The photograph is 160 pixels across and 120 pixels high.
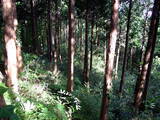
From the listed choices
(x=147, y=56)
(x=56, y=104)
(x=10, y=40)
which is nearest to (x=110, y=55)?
(x=56, y=104)

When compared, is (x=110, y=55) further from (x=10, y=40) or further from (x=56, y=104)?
(x=10, y=40)

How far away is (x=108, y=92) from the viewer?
27.4ft

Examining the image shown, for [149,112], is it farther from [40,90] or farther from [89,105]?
[40,90]

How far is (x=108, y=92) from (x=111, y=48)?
1.76m

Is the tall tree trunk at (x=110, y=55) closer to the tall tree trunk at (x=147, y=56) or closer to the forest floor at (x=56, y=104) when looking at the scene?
the forest floor at (x=56, y=104)

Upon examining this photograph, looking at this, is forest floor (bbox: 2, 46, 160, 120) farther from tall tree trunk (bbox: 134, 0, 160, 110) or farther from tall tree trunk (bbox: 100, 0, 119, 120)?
tall tree trunk (bbox: 100, 0, 119, 120)

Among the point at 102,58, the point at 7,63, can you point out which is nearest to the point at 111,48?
the point at 7,63

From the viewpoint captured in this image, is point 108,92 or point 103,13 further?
point 103,13

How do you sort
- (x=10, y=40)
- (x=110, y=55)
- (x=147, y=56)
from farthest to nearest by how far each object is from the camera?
(x=147, y=56) < (x=110, y=55) < (x=10, y=40)

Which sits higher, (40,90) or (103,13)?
(103,13)

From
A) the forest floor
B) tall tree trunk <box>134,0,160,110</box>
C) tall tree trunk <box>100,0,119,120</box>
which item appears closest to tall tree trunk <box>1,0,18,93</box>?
the forest floor

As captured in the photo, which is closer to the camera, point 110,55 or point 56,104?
point 56,104

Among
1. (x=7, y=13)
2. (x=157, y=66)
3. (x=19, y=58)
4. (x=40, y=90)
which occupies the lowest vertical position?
(x=157, y=66)

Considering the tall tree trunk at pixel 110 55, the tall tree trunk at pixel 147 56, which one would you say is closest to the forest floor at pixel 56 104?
the tall tree trunk at pixel 147 56
